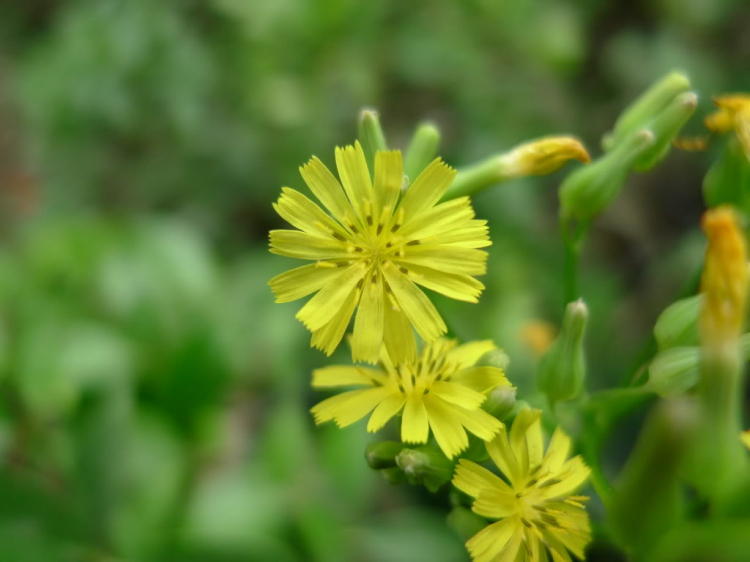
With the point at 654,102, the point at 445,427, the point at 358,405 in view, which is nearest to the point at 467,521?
the point at 445,427

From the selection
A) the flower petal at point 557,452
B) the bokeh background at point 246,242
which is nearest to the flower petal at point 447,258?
the flower petal at point 557,452

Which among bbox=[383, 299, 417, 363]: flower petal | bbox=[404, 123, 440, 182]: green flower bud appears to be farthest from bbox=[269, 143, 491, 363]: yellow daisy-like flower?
bbox=[404, 123, 440, 182]: green flower bud

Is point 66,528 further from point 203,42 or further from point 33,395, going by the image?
point 203,42

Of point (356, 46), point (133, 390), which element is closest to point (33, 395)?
point (133, 390)

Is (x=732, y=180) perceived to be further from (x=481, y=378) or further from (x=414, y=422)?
(x=414, y=422)

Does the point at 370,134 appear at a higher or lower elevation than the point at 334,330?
higher

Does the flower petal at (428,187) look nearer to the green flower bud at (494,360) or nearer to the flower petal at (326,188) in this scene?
the flower petal at (326,188)
